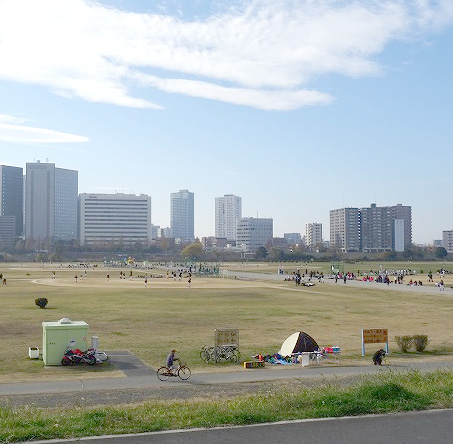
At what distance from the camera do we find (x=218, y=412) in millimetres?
14539

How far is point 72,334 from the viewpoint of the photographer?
2789cm

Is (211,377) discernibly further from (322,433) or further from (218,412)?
(322,433)

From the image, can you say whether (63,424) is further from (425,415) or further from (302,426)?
(425,415)

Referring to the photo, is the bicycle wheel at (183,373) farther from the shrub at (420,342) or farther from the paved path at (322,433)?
the shrub at (420,342)

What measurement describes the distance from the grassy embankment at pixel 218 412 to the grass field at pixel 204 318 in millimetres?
11003

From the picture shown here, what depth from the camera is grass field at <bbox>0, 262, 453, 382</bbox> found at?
3148 centimetres

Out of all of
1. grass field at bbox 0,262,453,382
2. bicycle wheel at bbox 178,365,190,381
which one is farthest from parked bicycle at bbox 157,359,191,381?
grass field at bbox 0,262,453,382

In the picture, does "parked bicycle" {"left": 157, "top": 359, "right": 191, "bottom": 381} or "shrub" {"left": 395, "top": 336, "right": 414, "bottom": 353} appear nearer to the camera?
"parked bicycle" {"left": 157, "top": 359, "right": 191, "bottom": 381}

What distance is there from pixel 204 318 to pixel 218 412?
3127cm

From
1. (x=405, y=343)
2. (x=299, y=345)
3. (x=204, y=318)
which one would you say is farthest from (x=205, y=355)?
(x=204, y=318)

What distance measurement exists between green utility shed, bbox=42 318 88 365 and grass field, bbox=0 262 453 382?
0.77 meters

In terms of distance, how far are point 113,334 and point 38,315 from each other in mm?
12030

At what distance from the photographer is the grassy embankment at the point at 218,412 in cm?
1308

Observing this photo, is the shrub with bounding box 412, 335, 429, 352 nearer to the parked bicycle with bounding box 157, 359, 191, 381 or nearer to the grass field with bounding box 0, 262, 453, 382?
the grass field with bounding box 0, 262, 453, 382
